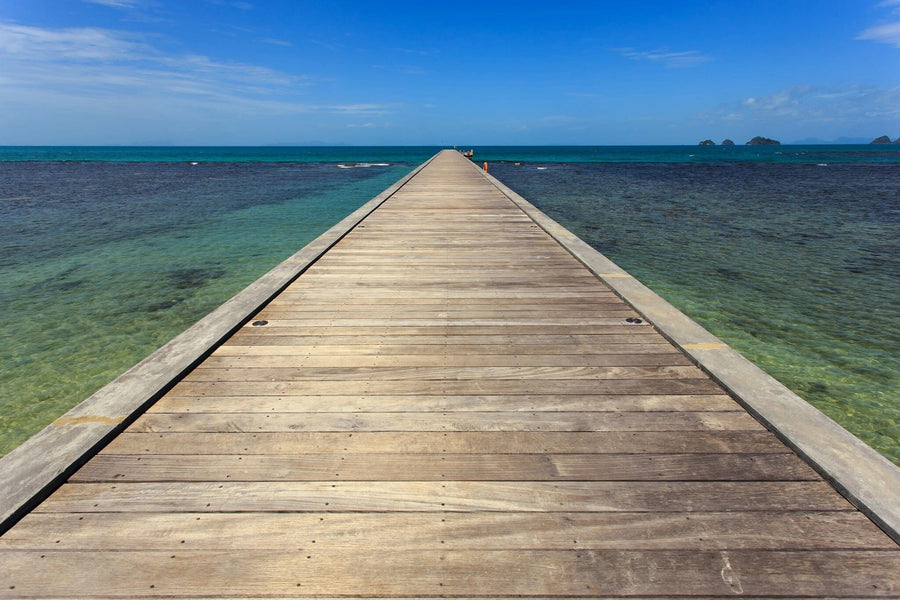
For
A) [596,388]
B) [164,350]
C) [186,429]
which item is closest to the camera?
[186,429]

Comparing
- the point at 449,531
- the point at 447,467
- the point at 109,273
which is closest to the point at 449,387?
the point at 447,467

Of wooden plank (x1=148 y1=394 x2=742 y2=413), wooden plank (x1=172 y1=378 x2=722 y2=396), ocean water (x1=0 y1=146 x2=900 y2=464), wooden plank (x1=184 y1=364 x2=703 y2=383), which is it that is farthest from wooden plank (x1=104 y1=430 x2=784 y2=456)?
ocean water (x1=0 y1=146 x2=900 y2=464)

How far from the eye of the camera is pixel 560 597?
1698 mm

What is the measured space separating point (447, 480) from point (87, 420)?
2.05m

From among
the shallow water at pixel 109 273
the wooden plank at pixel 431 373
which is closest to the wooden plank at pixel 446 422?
the wooden plank at pixel 431 373

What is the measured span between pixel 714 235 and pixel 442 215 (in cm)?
870

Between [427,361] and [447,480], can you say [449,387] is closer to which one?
[427,361]

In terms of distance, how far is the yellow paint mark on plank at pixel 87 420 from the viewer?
2.59 metres

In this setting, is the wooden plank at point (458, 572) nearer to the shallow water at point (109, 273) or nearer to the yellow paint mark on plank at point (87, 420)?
the yellow paint mark on plank at point (87, 420)

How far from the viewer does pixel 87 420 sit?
2621mm

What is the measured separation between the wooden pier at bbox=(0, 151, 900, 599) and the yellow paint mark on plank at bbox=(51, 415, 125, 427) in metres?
0.02

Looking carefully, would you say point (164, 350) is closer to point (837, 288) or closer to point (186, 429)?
point (186, 429)

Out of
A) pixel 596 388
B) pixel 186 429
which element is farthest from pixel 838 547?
pixel 186 429

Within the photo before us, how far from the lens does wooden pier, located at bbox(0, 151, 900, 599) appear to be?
1.77m
